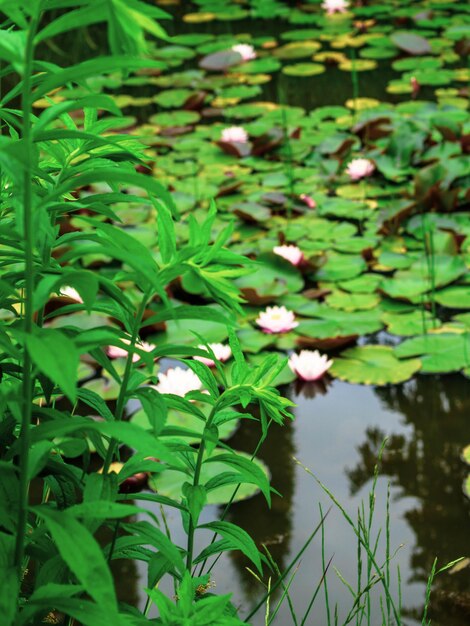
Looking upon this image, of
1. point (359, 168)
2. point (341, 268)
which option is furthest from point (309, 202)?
point (341, 268)

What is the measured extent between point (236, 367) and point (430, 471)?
805mm

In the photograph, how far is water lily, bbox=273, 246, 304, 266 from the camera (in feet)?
7.13

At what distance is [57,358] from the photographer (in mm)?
565

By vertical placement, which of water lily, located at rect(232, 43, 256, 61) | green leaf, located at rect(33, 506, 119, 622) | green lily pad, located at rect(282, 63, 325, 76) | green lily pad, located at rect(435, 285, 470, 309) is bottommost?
green lily pad, located at rect(435, 285, 470, 309)

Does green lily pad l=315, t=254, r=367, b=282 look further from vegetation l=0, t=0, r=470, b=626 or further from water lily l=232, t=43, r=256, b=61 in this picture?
water lily l=232, t=43, r=256, b=61

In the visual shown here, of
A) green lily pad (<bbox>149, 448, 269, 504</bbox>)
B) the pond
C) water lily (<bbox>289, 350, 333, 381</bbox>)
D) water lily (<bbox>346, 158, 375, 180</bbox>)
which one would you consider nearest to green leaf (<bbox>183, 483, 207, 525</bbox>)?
the pond

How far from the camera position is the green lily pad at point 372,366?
1.82 metres

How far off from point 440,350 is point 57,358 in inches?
55.6

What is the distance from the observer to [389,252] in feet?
7.36

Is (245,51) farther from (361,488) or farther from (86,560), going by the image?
(86,560)

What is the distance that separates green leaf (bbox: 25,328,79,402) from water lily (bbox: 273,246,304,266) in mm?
1599

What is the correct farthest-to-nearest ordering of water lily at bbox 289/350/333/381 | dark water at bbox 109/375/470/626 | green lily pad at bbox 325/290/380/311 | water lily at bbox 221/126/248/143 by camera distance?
water lily at bbox 221/126/248/143 < green lily pad at bbox 325/290/380/311 < water lily at bbox 289/350/333/381 < dark water at bbox 109/375/470/626

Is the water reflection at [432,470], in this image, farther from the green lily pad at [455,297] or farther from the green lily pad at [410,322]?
the green lily pad at [455,297]

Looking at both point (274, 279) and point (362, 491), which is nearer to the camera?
point (362, 491)
